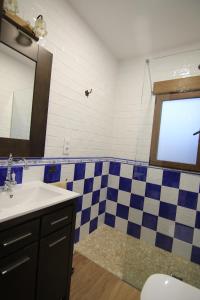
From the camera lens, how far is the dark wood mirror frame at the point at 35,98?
1.11 meters

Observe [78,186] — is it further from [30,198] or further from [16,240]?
[16,240]

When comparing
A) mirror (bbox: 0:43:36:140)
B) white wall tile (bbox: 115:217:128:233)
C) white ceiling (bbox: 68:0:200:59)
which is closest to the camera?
mirror (bbox: 0:43:36:140)

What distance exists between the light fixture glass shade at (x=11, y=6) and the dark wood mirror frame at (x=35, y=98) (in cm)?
7

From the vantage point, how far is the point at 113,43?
1.93 m

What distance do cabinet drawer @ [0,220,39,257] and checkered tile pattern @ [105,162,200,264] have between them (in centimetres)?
136

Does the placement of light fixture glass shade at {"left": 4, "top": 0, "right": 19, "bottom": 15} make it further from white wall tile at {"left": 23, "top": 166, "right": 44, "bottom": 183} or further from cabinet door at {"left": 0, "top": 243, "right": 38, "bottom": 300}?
cabinet door at {"left": 0, "top": 243, "right": 38, "bottom": 300}

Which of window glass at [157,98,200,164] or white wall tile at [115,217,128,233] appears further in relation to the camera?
white wall tile at [115,217,128,233]

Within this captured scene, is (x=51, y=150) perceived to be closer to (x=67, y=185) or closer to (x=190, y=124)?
(x=67, y=185)

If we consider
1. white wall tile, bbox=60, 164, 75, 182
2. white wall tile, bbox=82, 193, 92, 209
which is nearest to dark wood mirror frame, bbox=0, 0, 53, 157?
white wall tile, bbox=60, 164, 75, 182

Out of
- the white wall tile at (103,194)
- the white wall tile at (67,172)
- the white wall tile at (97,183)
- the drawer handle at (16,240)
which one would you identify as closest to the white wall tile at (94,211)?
the white wall tile at (103,194)

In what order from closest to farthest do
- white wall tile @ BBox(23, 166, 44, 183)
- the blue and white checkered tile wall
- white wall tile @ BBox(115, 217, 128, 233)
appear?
white wall tile @ BBox(23, 166, 44, 183) < the blue and white checkered tile wall < white wall tile @ BBox(115, 217, 128, 233)

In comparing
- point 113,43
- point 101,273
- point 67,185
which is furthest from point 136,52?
point 101,273

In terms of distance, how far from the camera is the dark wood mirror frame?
43.6 inches

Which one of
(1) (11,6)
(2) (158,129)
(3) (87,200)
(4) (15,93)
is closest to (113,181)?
(3) (87,200)
